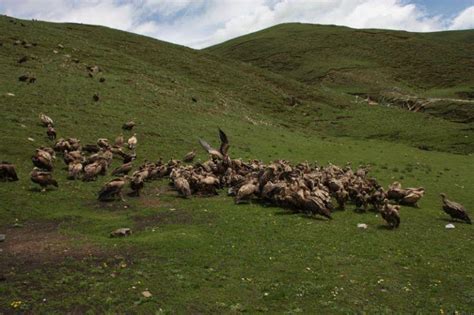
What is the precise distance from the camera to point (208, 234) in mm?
18422

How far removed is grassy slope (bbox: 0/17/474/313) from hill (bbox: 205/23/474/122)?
40.4m

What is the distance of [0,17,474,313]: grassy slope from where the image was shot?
43.3 ft

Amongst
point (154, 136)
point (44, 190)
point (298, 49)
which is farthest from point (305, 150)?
point (298, 49)

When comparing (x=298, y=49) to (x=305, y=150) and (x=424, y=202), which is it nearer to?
(x=305, y=150)

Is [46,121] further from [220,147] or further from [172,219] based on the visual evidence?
[172,219]

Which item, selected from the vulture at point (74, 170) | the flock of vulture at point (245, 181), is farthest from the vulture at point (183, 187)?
the vulture at point (74, 170)

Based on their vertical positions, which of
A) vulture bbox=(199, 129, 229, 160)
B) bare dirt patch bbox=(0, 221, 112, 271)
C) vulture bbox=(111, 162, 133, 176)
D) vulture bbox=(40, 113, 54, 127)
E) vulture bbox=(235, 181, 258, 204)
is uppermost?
vulture bbox=(40, 113, 54, 127)

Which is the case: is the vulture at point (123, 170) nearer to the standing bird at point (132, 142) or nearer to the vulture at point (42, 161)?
the vulture at point (42, 161)

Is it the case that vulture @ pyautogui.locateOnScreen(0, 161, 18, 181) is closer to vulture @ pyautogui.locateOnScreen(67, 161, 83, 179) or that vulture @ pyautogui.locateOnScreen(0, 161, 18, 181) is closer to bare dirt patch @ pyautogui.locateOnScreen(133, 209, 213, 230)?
vulture @ pyautogui.locateOnScreen(67, 161, 83, 179)

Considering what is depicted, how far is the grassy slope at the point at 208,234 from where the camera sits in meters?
13.2

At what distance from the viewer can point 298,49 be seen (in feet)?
411

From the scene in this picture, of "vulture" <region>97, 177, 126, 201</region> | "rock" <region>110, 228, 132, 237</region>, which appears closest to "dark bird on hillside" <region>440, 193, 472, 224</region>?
"rock" <region>110, 228, 132, 237</region>

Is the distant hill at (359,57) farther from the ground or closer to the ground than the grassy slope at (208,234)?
farther from the ground

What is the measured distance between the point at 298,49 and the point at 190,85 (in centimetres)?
6873
